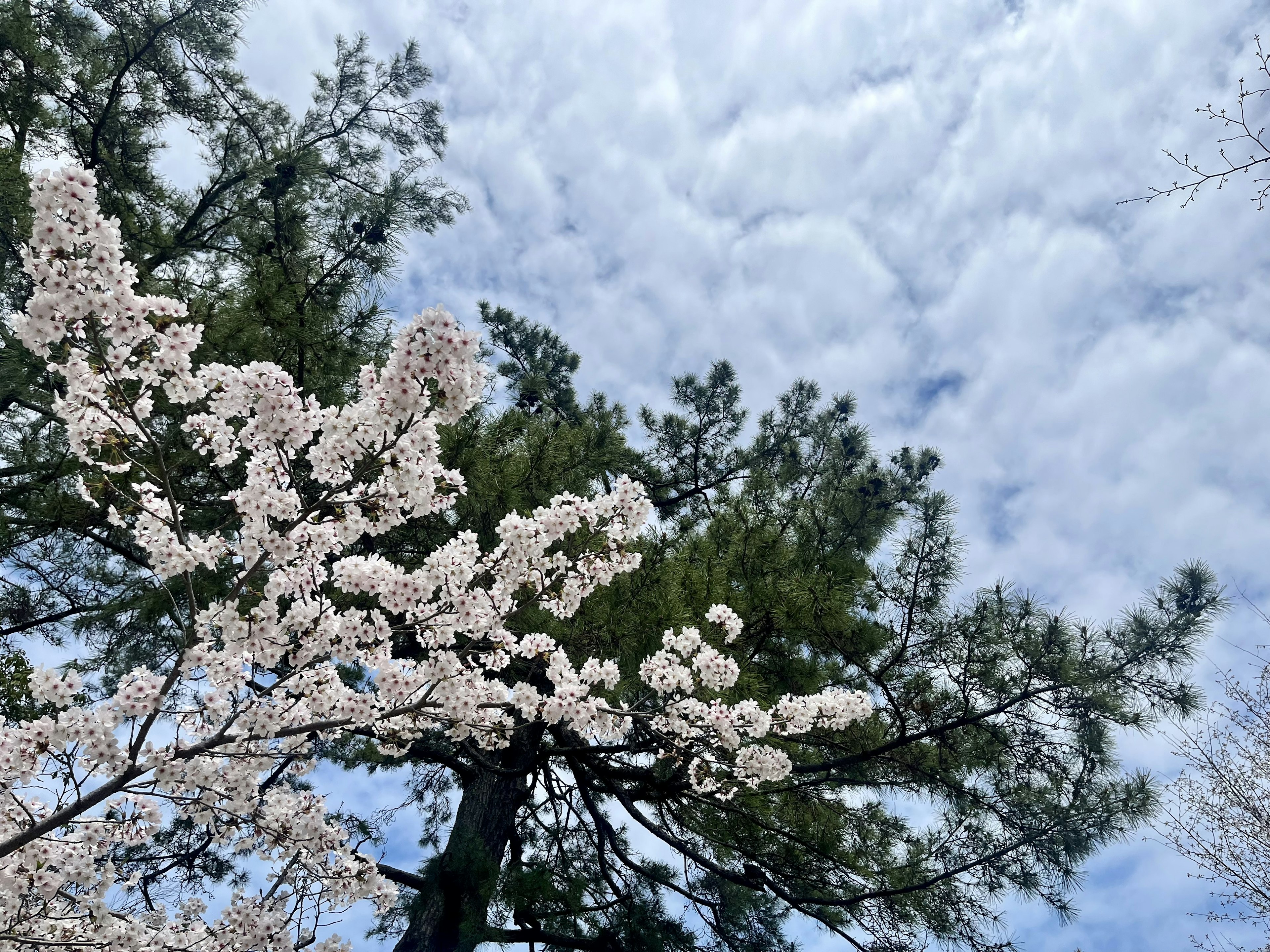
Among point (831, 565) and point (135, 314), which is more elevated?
point (831, 565)

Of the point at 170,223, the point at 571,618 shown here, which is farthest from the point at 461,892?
the point at 170,223

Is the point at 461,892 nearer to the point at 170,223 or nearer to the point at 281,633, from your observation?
the point at 281,633

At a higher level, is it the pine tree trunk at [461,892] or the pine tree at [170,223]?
the pine tree at [170,223]

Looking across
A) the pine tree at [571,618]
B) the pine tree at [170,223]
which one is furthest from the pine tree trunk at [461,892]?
the pine tree at [170,223]

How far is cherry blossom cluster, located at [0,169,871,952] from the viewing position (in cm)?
259

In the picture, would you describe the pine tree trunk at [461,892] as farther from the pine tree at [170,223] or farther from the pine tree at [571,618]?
the pine tree at [170,223]

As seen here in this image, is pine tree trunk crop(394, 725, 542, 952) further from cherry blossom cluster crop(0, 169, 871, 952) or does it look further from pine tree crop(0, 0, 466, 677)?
pine tree crop(0, 0, 466, 677)

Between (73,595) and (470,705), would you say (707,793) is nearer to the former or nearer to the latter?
(470,705)

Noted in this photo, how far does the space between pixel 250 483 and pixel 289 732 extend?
1.00 meters

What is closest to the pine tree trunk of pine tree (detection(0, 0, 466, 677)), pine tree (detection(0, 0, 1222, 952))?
pine tree (detection(0, 0, 1222, 952))

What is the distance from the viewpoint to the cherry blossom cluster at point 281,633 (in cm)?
259

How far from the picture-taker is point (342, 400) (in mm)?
5477

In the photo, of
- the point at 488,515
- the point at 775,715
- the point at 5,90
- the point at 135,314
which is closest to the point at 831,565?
the point at 775,715

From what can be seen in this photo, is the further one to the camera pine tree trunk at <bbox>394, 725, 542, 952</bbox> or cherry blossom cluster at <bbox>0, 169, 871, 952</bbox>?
pine tree trunk at <bbox>394, 725, 542, 952</bbox>
